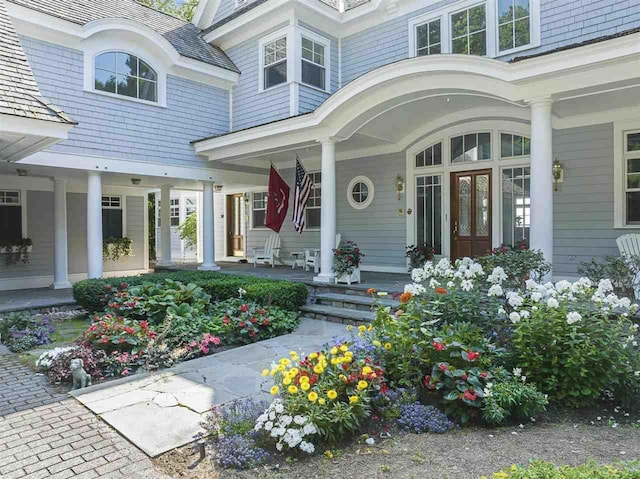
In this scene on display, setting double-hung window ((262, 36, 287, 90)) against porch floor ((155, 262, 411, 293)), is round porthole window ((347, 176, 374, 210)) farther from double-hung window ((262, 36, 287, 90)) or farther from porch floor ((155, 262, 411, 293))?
double-hung window ((262, 36, 287, 90))

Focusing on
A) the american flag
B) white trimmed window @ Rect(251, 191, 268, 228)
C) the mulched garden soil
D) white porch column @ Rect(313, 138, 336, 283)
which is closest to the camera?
the mulched garden soil

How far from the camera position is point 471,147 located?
8703 millimetres

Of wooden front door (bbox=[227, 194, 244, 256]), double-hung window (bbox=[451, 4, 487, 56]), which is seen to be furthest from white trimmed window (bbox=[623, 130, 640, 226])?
wooden front door (bbox=[227, 194, 244, 256])

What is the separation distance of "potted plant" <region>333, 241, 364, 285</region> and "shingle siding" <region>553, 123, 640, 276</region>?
11.3 ft

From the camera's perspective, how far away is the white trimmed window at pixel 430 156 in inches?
359

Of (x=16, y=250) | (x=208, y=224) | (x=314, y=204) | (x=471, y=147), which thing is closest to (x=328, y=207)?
(x=471, y=147)

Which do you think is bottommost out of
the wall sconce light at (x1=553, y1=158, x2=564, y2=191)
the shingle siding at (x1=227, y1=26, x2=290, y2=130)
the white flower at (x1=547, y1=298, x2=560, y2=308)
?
the white flower at (x1=547, y1=298, x2=560, y2=308)

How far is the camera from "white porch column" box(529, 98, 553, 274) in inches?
225

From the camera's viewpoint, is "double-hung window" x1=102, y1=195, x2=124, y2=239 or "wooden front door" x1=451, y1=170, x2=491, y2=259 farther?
"double-hung window" x1=102, y1=195, x2=124, y2=239

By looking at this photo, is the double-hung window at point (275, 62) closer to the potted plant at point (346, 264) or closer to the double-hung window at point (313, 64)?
the double-hung window at point (313, 64)

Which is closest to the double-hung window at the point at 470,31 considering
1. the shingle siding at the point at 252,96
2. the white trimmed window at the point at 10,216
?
the shingle siding at the point at 252,96

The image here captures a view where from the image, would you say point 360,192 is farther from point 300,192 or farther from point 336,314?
point 336,314

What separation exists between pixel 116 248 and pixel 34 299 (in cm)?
428

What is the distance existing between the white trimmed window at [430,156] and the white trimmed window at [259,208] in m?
5.30
